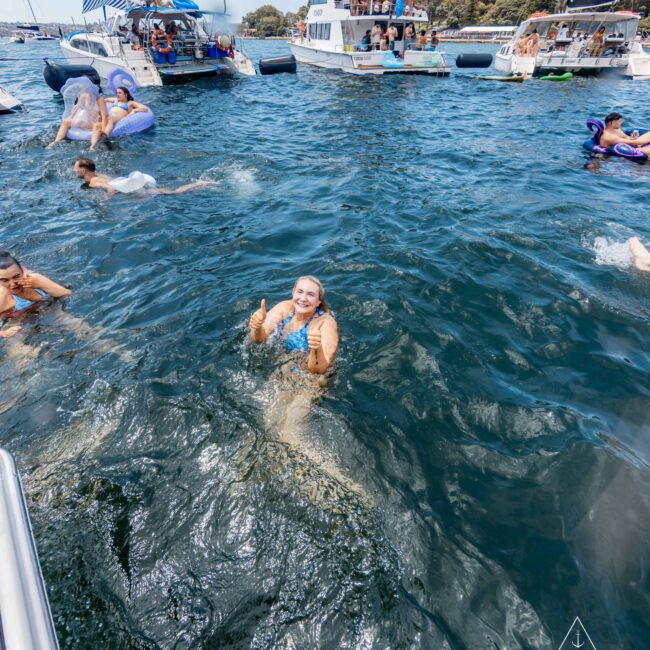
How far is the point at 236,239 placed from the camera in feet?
22.8

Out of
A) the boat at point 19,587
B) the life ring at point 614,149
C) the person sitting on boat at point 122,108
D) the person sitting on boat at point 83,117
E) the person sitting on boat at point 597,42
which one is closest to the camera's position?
the boat at point 19,587

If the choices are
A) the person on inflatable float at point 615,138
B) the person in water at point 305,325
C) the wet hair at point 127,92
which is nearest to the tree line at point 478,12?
the person on inflatable float at point 615,138

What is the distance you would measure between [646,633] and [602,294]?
4.04 m

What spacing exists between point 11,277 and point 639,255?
8356 mm

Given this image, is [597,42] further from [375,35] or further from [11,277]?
[11,277]

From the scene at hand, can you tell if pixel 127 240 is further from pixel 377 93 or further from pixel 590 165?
pixel 377 93

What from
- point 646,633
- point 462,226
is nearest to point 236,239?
point 462,226

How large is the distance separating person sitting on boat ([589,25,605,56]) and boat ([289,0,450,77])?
9.24 meters

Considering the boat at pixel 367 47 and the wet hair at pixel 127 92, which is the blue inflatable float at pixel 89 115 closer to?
the wet hair at pixel 127 92

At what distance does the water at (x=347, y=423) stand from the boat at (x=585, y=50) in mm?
22089

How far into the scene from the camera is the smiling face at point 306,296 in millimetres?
4016

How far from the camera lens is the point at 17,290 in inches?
199

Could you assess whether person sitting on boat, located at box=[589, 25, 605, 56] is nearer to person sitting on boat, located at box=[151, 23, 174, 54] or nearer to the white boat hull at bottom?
the white boat hull at bottom

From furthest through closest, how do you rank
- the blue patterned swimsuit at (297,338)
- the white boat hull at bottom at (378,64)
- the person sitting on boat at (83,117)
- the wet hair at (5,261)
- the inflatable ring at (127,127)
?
the white boat hull at bottom at (378,64)
the person sitting on boat at (83,117)
the inflatable ring at (127,127)
the wet hair at (5,261)
the blue patterned swimsuit at (297,338)
